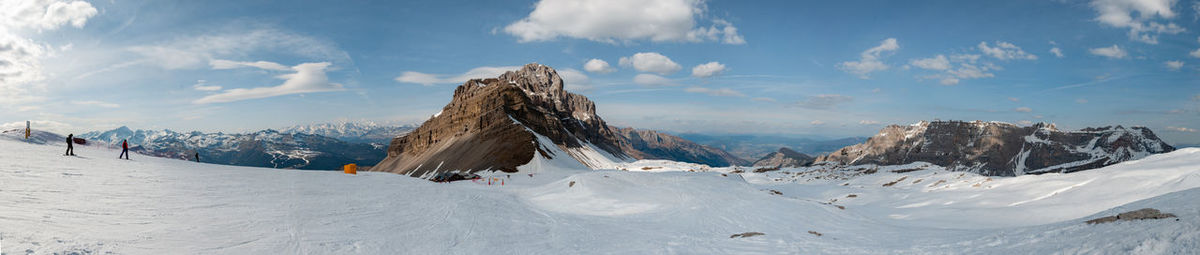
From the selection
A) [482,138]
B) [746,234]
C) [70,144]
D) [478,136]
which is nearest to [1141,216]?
[746,234]

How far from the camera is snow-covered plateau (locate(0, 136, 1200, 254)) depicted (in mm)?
10617

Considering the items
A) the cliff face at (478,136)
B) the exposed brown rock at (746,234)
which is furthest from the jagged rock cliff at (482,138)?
the exposed brown rock at (746,234)

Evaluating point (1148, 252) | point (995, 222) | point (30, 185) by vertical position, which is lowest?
point (995, 222)

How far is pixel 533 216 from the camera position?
21000 mm

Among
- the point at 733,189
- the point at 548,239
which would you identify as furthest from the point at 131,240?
the point at 733,189

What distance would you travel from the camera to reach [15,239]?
30.3ft

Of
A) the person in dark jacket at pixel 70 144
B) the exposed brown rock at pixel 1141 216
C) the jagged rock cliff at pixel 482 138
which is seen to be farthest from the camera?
the jagged rock cliff at pixel 482 138

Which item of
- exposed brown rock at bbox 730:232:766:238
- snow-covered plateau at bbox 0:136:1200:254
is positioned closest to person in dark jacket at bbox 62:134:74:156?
snow-covered plateau at bbox 0:136:1200:254

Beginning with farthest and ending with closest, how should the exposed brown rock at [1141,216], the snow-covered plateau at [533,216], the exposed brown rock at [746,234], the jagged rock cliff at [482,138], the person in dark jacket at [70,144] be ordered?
the jagged rock cliff at [482,138]
the person in dark jacket at [70,144]
the exposed brown rock at [746,234]
the snow-covered plateau at [533,216]
the exposed brown rock at [1141,216]

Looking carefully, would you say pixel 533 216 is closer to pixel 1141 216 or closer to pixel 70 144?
pixel 1141 216

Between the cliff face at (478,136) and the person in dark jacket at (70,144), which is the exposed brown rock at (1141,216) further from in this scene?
the cliff face at (478,136)

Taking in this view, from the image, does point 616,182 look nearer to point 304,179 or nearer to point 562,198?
point 562,198

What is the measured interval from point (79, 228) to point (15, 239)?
155 centimetres

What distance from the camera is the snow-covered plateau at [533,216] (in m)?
10.6
